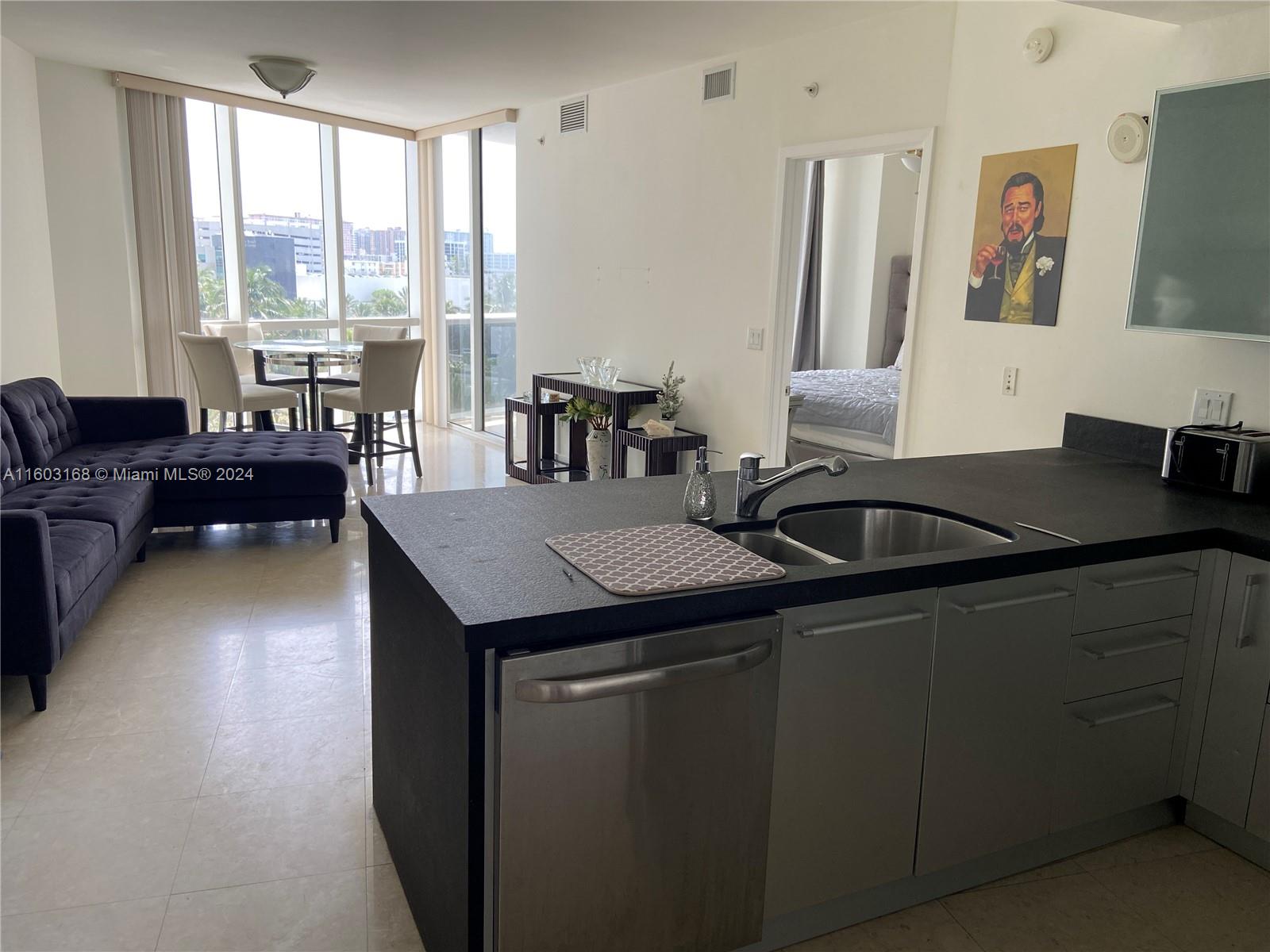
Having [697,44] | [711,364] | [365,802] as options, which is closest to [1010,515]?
[365,802]

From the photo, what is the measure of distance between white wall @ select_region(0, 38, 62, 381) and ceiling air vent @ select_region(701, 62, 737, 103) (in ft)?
13.0

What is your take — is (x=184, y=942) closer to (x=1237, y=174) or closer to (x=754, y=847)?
(x=754, y=847)

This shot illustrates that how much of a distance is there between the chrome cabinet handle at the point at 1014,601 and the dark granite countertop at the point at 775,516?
6cm

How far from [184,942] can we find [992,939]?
1784 millimetres

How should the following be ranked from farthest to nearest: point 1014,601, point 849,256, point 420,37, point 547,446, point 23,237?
point 849,256 → point 547,446 → point 23,237 → point 420,37 → point 1014,601

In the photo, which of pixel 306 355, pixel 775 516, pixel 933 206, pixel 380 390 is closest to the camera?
pixel 775 516

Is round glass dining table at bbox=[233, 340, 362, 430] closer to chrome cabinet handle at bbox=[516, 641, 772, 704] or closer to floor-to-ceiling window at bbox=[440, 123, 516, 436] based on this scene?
floor-to-ceiling window at bbox=[440, 123, 516, 436]

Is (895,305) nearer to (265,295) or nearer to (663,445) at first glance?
(663,445)

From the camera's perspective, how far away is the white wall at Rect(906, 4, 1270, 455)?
2.81 m

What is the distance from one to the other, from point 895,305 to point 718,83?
3.92m

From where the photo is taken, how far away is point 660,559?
1824 mm

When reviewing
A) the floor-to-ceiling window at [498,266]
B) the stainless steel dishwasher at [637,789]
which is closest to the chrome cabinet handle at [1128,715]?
the stainless steel dishwasher at [637,789]

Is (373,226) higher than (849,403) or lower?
higher

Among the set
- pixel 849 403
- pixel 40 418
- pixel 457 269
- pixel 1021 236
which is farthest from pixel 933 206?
pixel 457 269
